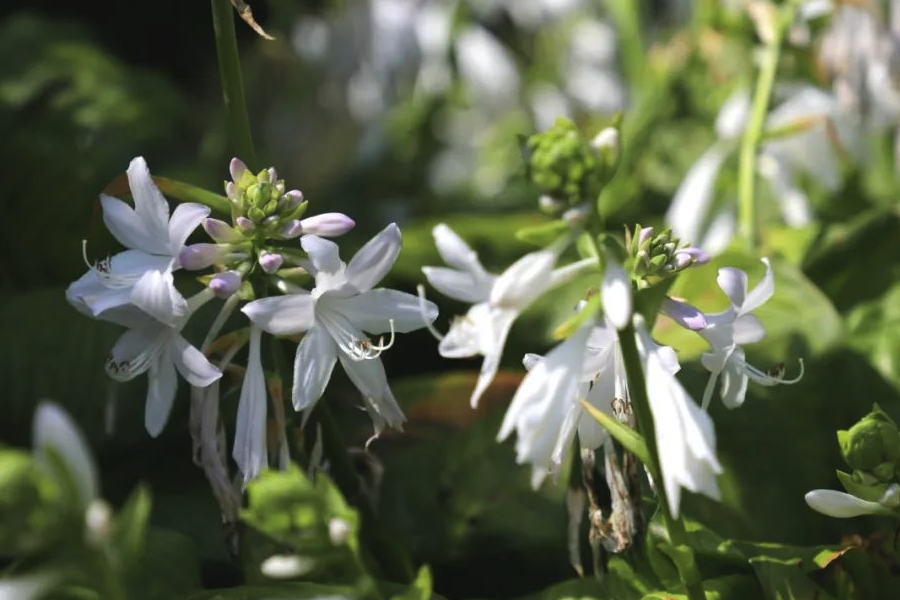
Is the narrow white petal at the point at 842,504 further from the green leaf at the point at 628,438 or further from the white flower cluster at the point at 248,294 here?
the white flower cluster at the point at 248,294

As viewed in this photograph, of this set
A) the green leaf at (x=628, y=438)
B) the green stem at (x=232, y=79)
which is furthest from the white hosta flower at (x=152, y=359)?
the green leaf at (x=628, y=438)

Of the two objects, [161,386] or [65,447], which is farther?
[161,386]

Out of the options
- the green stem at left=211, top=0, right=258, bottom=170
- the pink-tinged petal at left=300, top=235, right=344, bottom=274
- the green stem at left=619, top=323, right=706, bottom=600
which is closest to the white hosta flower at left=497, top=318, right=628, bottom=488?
the green stem at left=619, top=323, right=706, bottom=600

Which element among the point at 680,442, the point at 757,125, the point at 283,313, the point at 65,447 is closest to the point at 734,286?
the point at 680,442

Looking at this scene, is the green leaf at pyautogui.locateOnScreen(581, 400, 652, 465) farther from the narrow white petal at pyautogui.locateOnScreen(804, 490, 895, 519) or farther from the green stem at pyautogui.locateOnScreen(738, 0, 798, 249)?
the green stem at pyautogui.locateOnScreen(738, 0, 798, 249)

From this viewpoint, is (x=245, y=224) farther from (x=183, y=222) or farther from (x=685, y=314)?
(x=685, y=314)
